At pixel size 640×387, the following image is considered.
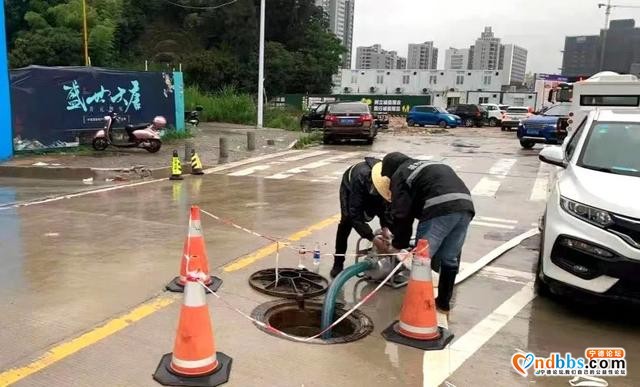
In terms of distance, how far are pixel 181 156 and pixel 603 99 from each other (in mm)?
10855

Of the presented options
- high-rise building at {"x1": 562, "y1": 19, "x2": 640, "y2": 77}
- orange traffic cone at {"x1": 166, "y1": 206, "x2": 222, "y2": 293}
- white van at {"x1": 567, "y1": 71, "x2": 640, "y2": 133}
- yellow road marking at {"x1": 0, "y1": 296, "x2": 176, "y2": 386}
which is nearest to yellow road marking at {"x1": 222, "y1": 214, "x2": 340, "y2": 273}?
orange traffic cone at {"x1": 166, "y1": 206, "x2": 222, "y2": 293}

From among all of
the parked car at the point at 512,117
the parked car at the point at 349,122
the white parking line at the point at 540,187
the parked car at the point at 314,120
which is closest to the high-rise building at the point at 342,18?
the parked car at the point at 512,117

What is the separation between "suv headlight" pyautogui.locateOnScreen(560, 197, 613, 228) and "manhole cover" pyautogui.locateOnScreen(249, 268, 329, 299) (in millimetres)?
2245

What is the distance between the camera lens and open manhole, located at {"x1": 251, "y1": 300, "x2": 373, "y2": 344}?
4.60m

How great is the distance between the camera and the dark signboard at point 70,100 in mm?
13922

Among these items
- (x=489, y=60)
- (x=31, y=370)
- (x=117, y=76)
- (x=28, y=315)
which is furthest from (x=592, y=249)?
(x=489, y=60)

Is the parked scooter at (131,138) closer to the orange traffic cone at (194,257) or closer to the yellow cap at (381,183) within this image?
the orange traffic cone at (194,257)

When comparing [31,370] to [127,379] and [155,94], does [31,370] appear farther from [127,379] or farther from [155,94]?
[155,94]

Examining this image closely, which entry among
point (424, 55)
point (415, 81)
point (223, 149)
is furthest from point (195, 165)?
point (424, 55)

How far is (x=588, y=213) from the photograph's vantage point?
4492mm

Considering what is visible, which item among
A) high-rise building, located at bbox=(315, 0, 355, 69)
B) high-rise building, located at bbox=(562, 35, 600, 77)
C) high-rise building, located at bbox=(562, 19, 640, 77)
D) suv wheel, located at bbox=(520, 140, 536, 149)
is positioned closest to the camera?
suv wheel, located at bbox=(520, 140, 536, 149)

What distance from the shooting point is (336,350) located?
4074mm

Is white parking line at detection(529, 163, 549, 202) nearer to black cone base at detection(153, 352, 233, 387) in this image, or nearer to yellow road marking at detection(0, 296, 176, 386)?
yellow road marking at detection(0, 296, 176, 386)

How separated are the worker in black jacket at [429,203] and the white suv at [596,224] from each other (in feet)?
2.62
